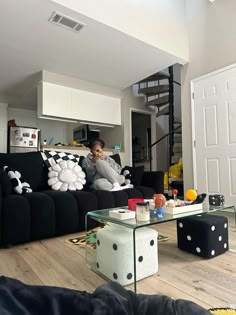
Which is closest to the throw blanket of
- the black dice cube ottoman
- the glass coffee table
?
the glass coffee table

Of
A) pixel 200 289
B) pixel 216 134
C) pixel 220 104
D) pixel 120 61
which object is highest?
pixel 120 61

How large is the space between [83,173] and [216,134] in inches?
81.7

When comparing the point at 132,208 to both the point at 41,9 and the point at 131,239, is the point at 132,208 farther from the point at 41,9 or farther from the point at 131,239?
the point at 41,9

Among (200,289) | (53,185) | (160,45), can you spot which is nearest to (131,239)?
(200,289)

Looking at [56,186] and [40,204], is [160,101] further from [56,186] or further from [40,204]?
[40,204]

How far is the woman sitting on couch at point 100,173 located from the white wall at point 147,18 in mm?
1591

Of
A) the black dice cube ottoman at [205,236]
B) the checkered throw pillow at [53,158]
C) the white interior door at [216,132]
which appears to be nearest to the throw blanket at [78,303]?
the black dice cube ottoman at [205,236]

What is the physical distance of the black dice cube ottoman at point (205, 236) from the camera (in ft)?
5.32

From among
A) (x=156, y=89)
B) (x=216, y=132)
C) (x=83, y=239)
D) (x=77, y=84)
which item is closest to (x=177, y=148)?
(x=156, y=89)

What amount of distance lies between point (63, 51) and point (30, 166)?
1893 mm

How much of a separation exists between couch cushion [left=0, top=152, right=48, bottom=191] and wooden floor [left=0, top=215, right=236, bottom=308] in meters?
0.85

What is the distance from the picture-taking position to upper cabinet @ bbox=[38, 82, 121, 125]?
406cm

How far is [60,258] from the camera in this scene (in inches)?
65.6

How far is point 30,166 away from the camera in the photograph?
104 inches
